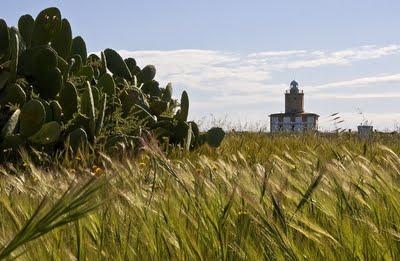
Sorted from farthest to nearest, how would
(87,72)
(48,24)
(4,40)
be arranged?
(87,72) < (48,24) < (4,40)

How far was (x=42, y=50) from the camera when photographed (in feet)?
23.3

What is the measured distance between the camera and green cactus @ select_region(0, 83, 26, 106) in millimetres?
6945

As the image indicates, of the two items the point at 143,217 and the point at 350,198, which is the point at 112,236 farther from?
the point at 350,198

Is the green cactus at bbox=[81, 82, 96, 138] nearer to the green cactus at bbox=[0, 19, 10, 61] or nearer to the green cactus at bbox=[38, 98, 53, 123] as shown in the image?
the green cactus at bbox=[38, 98, 53, 123]

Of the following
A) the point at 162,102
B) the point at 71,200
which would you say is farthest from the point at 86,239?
the point at 162,102

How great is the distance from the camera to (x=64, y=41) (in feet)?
25.3

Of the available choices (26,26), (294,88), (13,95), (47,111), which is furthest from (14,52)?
(294,88)

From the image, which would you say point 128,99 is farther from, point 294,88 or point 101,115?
point 294,88

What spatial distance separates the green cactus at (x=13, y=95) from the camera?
22.8ft

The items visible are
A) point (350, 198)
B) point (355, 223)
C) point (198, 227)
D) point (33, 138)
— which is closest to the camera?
point (198, 227)

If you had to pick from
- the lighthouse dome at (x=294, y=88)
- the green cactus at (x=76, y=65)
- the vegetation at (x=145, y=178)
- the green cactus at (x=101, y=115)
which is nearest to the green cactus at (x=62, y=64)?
the vegetation at (x=145, y=178)

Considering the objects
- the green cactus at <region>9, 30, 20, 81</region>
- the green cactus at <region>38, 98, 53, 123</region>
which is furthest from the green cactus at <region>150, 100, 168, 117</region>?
the green cactus at <region>9, 30, 20, 81</region>

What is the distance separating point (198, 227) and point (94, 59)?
6.97 m

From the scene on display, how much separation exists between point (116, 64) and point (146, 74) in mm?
536
